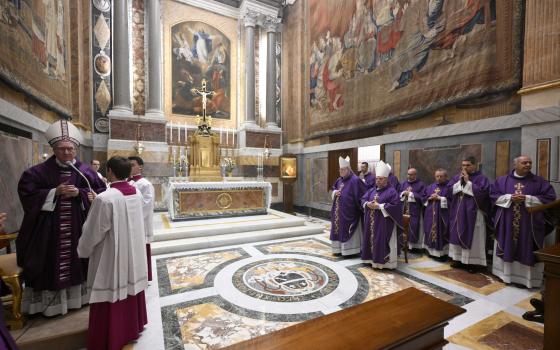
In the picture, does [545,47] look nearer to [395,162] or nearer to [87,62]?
[395,162]

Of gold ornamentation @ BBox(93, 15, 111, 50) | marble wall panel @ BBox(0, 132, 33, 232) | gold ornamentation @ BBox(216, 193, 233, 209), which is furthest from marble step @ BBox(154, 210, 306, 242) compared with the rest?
gold ornamentation @ BBox(93, 15, 111, 50)

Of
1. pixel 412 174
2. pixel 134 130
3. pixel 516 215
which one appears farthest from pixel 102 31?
pixel 516 215

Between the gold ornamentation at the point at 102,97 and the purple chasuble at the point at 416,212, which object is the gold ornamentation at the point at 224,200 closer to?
the purple chasuble at the point at 416,212

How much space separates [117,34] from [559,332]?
1120 cm

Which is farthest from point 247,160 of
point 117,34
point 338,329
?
point 338,329

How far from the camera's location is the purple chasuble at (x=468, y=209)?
14.6 ft

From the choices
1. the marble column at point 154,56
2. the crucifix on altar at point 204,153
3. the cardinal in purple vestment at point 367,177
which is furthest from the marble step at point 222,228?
the marble column at point 154,56

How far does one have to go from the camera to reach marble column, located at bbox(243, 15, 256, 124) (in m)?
10.6

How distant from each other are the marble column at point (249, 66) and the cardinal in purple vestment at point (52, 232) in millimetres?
8208

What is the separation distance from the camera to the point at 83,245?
7.15 ft

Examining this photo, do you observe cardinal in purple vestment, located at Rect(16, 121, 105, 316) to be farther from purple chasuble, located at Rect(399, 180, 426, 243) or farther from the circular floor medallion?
purple chasuble, located at Rect(399, 180, 426, 243)

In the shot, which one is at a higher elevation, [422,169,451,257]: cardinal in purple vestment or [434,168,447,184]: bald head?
[434,168,447,184]: bald head

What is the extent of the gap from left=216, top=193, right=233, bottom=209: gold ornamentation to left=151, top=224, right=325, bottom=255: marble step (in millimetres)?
1318

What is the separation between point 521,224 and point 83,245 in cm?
567
